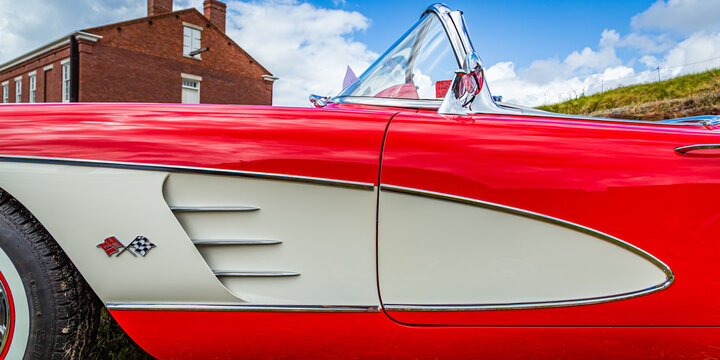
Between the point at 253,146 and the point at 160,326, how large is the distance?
0.47m

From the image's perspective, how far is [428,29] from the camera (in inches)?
61.9

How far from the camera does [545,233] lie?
939 millimetres

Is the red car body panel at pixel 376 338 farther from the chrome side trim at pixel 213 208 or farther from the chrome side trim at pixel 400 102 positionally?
the chrome side trim at pixel 400 102

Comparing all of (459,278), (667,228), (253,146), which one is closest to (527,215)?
(459,278)

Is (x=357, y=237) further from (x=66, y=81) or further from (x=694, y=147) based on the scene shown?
(x=66, y=81)

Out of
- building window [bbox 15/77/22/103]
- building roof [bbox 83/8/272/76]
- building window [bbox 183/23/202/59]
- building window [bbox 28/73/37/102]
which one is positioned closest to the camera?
building roof [bbox 83/8/272/76]

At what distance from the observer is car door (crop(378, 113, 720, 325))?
0.94 m

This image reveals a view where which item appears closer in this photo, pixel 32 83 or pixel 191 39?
pixel 32 83

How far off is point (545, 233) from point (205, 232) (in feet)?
2.45

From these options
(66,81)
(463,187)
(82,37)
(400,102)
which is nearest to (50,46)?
(66,81)

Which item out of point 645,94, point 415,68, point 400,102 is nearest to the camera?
point 400,102

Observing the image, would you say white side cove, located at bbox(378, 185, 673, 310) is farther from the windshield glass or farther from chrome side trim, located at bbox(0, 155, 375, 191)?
the windshield glass

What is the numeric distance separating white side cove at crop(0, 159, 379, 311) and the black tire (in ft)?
0.19

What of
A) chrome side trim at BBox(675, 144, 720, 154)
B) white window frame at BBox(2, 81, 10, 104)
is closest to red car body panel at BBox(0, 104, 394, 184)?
chrome side trim at BBox(675, 144, 720, 154)
